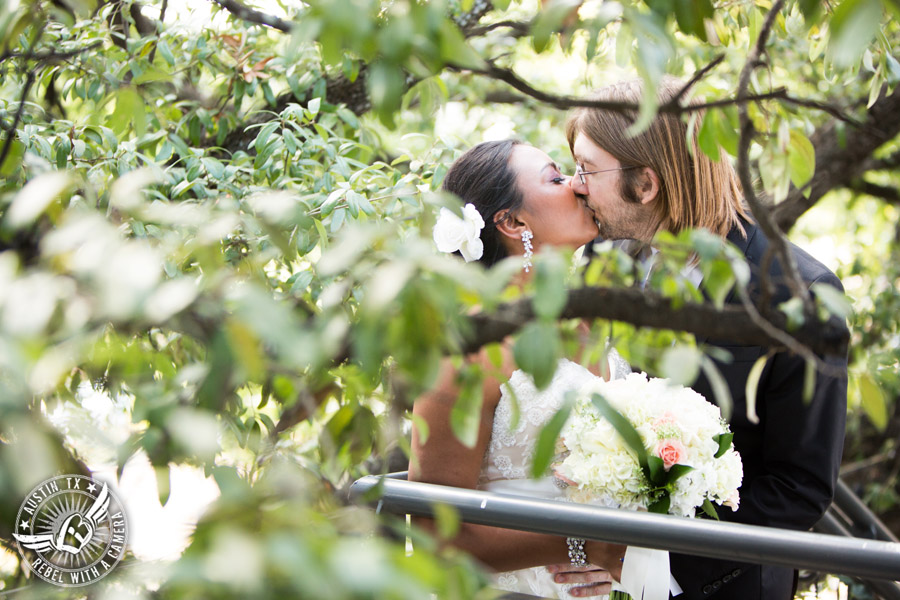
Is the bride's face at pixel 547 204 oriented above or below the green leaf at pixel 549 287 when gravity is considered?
below

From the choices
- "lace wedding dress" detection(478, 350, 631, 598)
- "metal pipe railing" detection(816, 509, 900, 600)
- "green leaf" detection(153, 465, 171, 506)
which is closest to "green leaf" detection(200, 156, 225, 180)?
"lace wedding dress" detection(478, 350, 631, 598)

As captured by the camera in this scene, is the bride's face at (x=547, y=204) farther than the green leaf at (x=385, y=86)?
Yes

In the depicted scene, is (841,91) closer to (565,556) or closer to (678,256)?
(565,556)

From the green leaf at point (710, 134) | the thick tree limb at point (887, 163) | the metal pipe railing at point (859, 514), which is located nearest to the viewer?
the green leaf at point (710, 134)

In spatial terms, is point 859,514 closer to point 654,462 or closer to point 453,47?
point 654,462

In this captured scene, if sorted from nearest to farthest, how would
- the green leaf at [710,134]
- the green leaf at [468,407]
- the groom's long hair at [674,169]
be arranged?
1. the green leaf at [468,407]
2. the green leaf at [710,134]
3. the groom's long hair at [674,169]

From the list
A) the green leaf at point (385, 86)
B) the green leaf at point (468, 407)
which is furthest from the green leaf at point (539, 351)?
the green leaf at point (385, 86)

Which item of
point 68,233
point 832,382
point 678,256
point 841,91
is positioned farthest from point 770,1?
point 841,91

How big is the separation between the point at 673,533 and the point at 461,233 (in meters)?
1.20

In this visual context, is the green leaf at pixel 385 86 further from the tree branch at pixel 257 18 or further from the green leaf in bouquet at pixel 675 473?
the green leaf in bouquet at pixel 675 473

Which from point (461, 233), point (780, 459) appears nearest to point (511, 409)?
point (461, 233)

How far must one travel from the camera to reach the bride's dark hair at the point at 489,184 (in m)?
2.39

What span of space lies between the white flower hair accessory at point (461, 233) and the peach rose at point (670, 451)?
A: 812mm

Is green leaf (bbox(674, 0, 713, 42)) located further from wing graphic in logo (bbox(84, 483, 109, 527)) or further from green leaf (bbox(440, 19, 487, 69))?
wing graphic in logo (bbox(84, 483, 109, 527))
